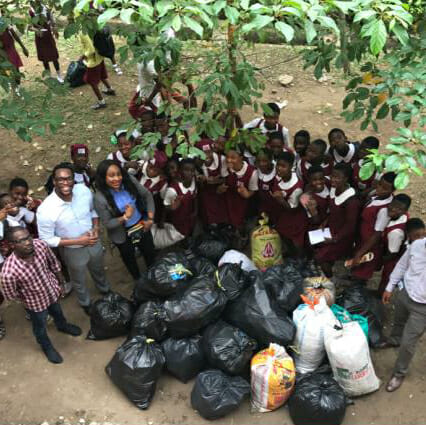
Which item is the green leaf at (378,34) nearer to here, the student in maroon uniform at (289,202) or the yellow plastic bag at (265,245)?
the student in maroon uniform at (289,202)

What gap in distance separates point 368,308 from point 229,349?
1.19 meters

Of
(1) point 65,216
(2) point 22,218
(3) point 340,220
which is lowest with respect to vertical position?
(3) point 340,220

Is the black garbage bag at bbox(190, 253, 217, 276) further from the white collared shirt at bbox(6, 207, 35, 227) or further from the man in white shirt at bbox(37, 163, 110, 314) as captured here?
the white collared shirt at bbox(6, 207, 35, 227)

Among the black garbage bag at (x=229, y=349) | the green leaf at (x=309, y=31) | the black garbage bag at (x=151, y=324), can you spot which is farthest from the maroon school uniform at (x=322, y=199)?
the green leaf at (x=309, y=31)

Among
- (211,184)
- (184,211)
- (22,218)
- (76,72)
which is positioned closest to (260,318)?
(184,211)

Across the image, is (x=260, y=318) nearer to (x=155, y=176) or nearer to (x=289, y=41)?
(x=155, y=176)

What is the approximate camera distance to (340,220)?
13.3ft

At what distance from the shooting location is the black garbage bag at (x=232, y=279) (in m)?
3.87

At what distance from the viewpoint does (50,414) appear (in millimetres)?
3521

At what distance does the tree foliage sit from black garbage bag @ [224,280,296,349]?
116 centimetres

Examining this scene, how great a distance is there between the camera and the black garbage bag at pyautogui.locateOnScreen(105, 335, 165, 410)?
3492mm

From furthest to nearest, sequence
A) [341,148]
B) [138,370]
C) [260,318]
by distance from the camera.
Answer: [341,148] < [260,318] < [138,370]

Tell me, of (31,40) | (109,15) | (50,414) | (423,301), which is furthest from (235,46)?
(31,40)

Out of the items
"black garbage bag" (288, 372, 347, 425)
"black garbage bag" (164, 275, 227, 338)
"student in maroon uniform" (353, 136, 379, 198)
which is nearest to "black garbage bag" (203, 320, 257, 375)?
"black garbage bag" (164, 275, 227, 338)
